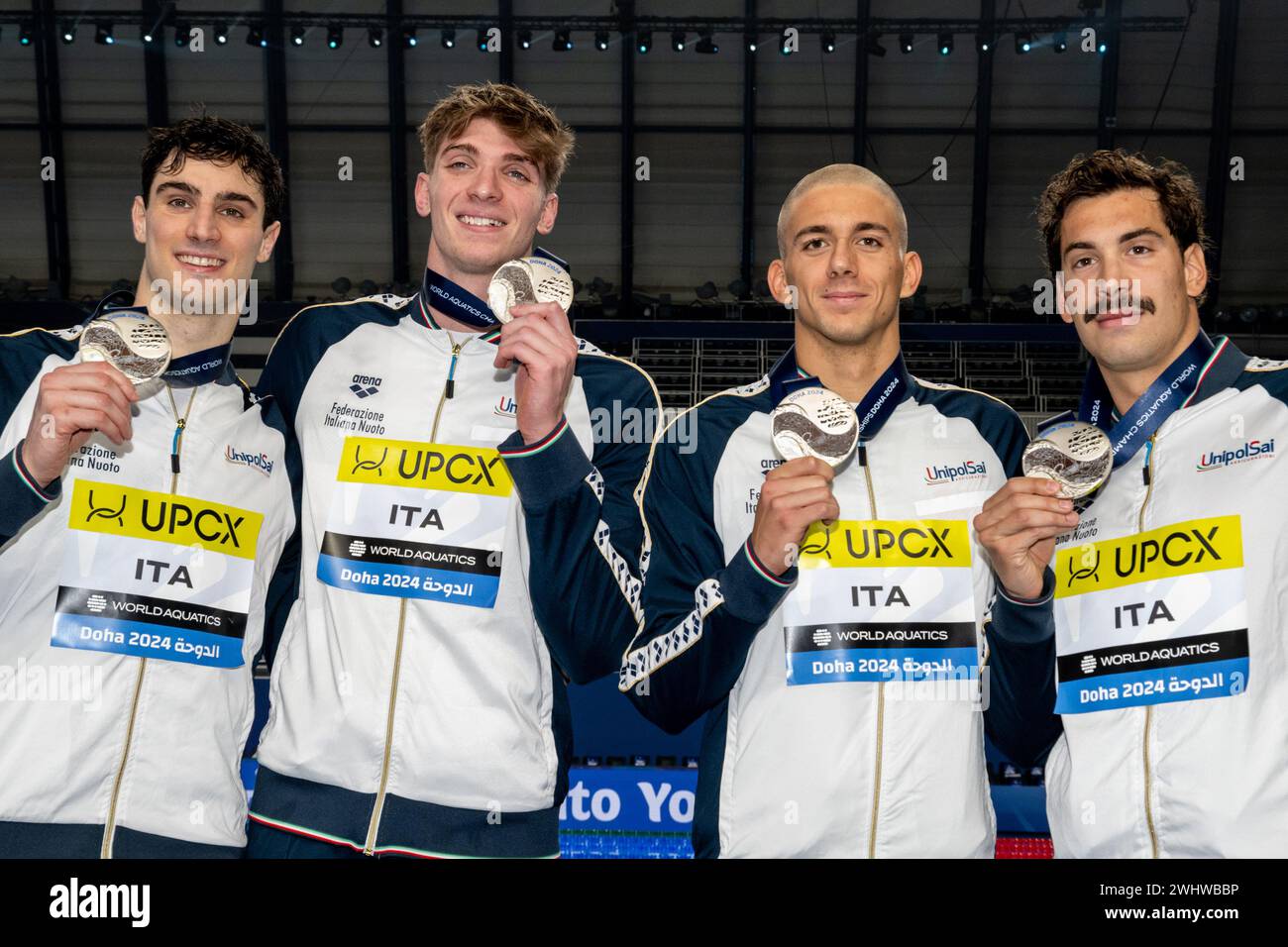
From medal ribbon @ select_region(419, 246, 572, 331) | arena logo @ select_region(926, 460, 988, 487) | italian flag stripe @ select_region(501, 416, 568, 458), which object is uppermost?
medal ribbon @ select_region(419, 246, 572, 331)

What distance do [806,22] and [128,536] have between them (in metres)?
17.0

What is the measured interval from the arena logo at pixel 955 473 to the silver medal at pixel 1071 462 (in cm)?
21

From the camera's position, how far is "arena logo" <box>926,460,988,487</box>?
296 centimetres

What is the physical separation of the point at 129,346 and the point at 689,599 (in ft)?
4.75

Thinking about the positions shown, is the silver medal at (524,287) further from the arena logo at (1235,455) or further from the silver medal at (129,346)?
the arena logo at (1235,455)

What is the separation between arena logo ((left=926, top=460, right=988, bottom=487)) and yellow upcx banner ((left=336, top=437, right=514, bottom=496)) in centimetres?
105

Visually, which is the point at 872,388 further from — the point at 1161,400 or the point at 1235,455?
the point at 1235,455

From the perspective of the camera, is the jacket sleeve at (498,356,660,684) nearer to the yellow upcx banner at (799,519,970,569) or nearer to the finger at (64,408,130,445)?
the yellow upcx banner at (799,519,970,569)

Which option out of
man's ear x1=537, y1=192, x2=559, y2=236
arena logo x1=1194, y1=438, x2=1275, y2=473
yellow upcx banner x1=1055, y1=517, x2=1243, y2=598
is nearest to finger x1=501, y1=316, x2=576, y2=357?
man's ear x1=537, y1=192, x2=559, y2=236

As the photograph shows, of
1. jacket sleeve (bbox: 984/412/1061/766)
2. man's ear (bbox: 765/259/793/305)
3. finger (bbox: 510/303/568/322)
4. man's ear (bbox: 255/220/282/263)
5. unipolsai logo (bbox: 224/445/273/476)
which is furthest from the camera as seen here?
man's ear (bbox: 255/220/282/263)

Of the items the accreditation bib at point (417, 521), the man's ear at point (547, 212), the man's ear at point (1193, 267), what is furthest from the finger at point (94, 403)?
the man's ear at point (1193, 267)

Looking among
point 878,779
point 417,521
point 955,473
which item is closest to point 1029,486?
point 955,473

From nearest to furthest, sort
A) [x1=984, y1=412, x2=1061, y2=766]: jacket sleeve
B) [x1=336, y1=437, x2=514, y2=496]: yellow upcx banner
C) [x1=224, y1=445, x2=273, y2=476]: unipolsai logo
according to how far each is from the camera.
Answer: [x1=984, y1=412, x2=1061, y2=766]: jacket sleeve → [x1=336, y1=437, x2=514, y2=496]: yellow upcx banner → [x1=224, y1=445, x2=273, y2=476]: unipolsai logo

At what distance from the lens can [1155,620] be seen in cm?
276
